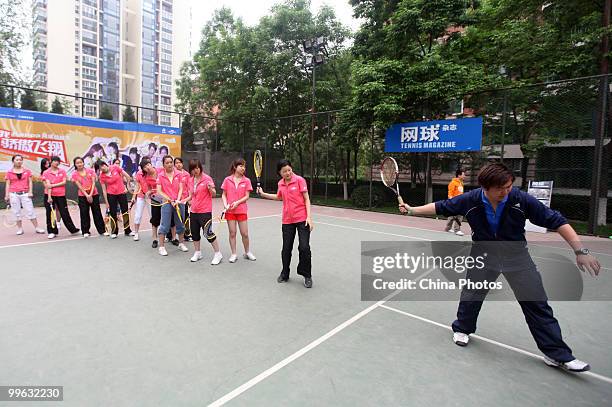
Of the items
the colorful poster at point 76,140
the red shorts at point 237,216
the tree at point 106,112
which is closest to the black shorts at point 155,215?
the red shorts at point 237,216

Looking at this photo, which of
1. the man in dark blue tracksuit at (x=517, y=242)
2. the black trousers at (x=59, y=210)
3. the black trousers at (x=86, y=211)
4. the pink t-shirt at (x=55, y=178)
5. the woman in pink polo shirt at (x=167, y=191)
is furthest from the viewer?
the black trousers at (x=86, y=211)

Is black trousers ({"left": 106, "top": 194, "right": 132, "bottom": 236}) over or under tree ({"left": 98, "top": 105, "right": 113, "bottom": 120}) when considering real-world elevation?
under

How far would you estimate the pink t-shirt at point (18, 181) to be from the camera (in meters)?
8.42

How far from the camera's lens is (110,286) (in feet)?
16.5

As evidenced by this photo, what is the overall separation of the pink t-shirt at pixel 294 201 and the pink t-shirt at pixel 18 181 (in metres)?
7.16

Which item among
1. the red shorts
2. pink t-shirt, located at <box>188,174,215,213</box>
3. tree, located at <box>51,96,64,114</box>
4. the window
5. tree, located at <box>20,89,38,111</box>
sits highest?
the window

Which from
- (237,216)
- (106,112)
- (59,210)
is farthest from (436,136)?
(106,112)

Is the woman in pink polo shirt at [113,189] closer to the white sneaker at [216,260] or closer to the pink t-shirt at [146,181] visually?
the pink t-shirt at [146,181]

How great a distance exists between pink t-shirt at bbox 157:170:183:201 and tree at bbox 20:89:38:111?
11.7 meters

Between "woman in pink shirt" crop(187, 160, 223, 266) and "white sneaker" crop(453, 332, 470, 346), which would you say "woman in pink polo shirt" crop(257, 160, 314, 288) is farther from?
"white sneaker" crop(453, 332, 470, 346)

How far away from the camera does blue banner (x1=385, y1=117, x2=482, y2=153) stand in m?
12.3

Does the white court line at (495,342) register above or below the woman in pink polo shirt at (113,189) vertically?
below

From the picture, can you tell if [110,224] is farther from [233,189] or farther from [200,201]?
[233,189]

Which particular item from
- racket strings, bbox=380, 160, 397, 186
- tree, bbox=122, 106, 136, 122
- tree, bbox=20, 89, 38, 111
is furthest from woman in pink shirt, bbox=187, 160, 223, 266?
tree, bbox=122, 106, 136, 122
